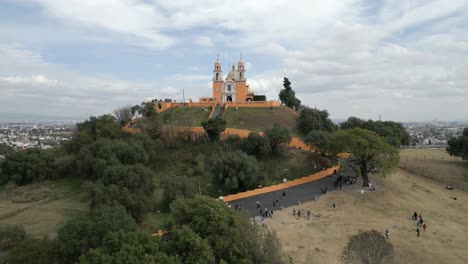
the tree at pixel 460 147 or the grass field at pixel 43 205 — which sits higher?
the tree at pixel 460 147

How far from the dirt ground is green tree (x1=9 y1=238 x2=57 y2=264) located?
12432 millimetres

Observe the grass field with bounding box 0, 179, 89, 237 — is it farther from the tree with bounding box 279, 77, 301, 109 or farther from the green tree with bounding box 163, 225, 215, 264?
the tree with bounding box 279, 77, 301, 109

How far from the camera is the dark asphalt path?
A: 2665 centimetres

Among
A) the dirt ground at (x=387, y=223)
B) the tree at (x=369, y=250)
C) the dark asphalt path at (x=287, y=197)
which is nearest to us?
the tree at (x=369, y=250)

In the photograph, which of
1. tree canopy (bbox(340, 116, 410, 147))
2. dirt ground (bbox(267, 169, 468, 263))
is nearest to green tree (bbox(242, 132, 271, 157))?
dirt ground (bbox(267, 169, 468, 263))

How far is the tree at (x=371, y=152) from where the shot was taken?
30.8 metres

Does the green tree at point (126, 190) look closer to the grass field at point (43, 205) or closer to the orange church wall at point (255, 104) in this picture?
the grass field at point (43, 205)

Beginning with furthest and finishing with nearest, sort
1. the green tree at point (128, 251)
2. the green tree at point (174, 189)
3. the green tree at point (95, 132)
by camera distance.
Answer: the green tree at point (95, 132)
the green tree at point (174, 189)
the green tree at point (128, 251)

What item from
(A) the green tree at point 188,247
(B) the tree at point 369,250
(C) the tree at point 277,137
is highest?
(C) the tree at point 277,137

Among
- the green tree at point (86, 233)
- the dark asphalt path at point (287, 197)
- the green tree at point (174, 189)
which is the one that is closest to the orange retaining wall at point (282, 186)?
the dark asphalt path at point (287, 197)

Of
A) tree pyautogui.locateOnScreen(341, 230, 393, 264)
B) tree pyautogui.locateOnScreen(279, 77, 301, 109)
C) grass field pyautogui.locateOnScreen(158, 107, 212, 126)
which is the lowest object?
tree pyautogui.locateOnScreen(341, 230, 393, 264)

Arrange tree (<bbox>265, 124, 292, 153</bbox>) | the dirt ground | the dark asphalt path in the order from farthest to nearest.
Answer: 1. tree (<bbox>265, 124, 292, 153</bbox>)
2. the dark asphalt path
3. the dirt ground

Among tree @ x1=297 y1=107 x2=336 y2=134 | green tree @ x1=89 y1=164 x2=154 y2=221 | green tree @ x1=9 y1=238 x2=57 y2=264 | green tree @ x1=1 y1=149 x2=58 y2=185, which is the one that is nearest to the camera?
green tree @ x1=9 y1=238 x2=57 y2=264

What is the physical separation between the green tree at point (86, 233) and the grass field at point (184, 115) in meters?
30.8
